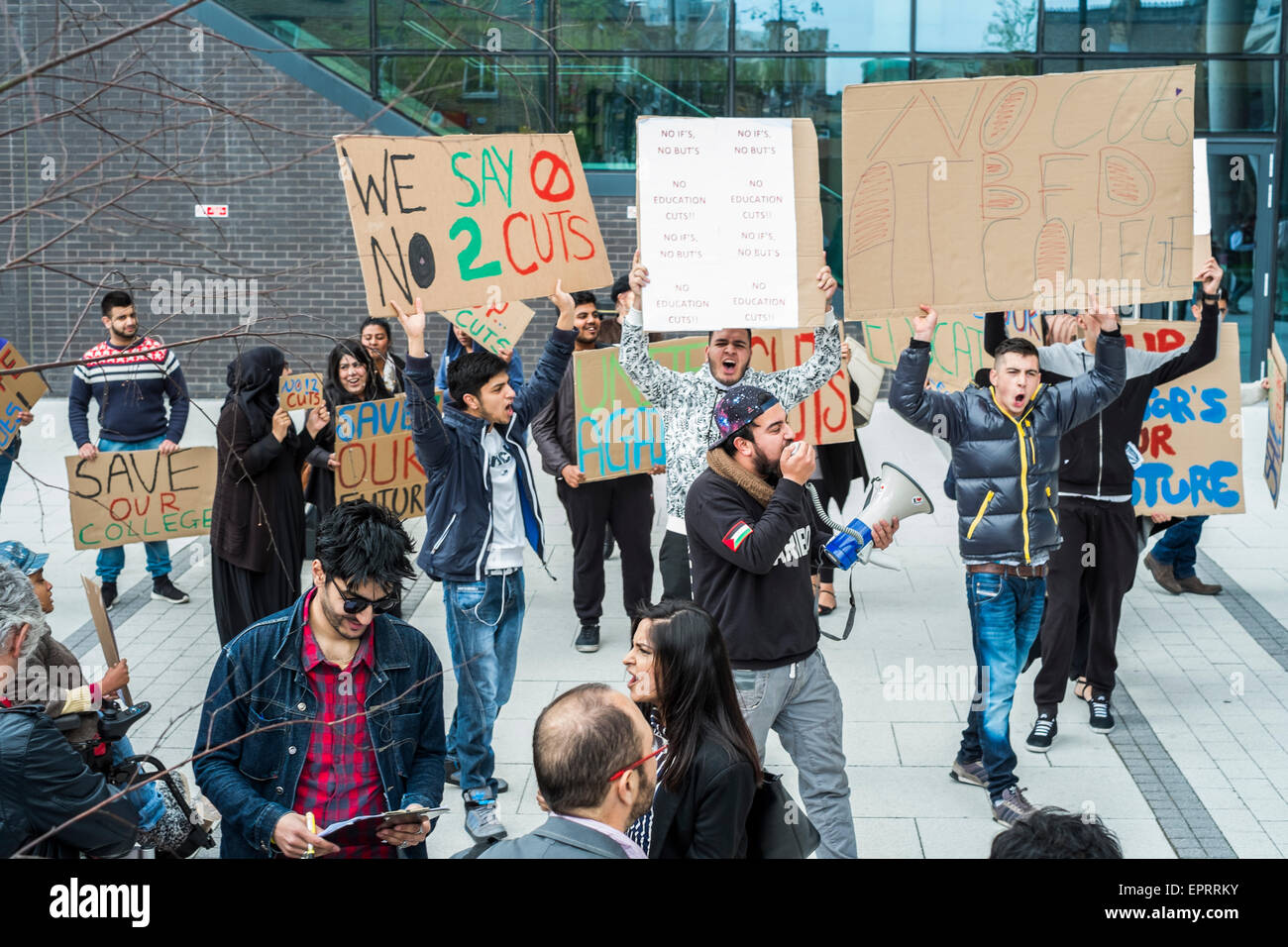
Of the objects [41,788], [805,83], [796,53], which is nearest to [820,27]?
[796,53]

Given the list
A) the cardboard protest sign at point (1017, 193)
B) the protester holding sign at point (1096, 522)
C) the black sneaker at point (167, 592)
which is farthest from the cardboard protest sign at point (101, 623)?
the protester holding sign at point (1096, 522)

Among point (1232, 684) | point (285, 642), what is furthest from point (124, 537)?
point (1232, 684)

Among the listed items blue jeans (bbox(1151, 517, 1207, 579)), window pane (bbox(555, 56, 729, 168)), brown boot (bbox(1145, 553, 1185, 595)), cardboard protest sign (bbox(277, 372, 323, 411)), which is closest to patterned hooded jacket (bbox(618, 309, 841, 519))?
cardboard protest sign (bbox(277, 372, 323, 411))

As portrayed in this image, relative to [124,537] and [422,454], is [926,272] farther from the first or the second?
[124,537]

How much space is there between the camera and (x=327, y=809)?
12.2 ft

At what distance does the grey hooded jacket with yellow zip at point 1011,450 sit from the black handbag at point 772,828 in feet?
7.93

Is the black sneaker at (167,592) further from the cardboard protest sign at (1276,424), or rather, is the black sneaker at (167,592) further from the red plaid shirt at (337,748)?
the cardboard protest sign at (1276,424)

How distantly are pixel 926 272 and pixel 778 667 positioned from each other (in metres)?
1.91

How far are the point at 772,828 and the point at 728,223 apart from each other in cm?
296

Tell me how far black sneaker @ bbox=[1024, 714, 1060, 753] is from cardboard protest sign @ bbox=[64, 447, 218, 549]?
15.1ft

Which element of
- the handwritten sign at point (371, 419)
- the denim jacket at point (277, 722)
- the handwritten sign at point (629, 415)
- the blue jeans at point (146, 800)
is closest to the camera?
the denim jacket at point (277, 722)

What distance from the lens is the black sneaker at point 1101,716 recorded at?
→ 6.70 m

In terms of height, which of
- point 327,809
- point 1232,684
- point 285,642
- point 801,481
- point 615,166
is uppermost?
point 615,166

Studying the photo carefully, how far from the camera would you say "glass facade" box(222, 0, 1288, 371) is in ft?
52.9
